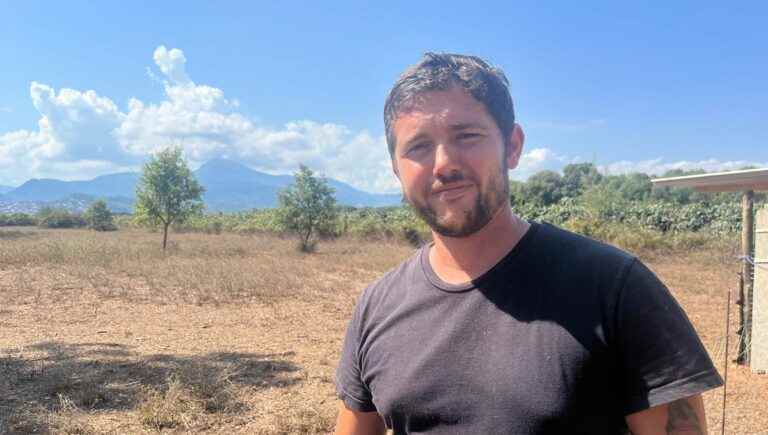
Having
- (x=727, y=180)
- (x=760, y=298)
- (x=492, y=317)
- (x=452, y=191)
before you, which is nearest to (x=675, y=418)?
(x=492, y=317)

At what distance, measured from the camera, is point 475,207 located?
112 cm

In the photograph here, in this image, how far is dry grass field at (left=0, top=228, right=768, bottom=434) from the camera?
4.43m

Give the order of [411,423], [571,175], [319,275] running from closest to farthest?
1. [411,423]
2. [319,275]
3. [571,175]

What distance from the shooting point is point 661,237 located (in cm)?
1950

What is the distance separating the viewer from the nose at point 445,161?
112 cm

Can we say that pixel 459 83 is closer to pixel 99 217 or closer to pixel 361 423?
pixel 361 423

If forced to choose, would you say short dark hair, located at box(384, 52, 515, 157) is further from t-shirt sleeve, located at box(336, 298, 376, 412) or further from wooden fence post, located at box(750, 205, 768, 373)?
wooden fence post, located at box(750, 205, 768, 373)

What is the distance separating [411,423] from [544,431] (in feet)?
0.98

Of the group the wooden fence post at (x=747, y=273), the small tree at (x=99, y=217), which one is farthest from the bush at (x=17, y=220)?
the wooden fence post at (x=747, y=273)

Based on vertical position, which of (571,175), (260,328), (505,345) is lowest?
(260,328)

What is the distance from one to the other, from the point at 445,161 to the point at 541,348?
17.4 inches

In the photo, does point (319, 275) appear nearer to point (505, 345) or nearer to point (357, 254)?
point (357, 254)

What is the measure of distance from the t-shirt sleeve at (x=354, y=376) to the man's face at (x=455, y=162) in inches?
15.0

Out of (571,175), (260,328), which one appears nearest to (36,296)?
(260,328)
